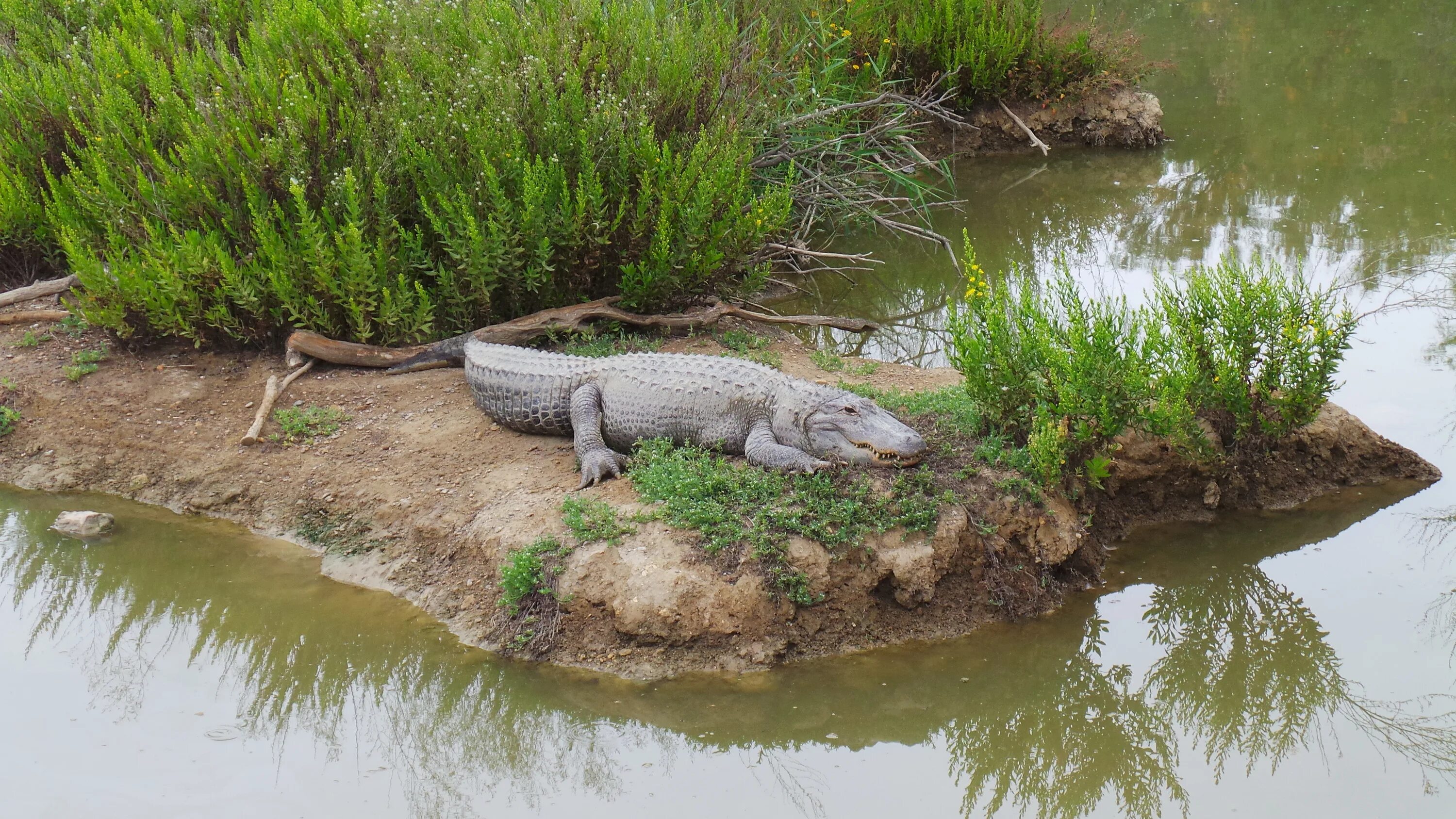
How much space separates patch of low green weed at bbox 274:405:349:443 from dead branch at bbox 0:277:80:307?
2.29m

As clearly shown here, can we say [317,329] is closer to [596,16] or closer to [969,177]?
[596,16]

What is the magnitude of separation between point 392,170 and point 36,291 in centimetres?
264

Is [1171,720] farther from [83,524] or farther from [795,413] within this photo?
[83,524]

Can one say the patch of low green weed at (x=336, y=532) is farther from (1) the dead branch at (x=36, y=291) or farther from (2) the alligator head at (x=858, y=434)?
(1) the dead branch at (x=36, y=291)

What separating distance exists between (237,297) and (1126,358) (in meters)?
4.70

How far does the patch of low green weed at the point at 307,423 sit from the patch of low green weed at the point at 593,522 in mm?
1761

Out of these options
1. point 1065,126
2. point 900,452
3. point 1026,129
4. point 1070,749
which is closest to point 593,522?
point 900,452

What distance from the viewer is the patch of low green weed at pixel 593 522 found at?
4598 mm

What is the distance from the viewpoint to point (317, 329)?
651 centimetres

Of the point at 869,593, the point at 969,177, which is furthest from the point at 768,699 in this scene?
the point at 969,177

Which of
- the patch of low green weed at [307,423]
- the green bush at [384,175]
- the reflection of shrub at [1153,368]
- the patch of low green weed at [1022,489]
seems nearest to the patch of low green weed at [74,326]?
the green bush at [384,175]

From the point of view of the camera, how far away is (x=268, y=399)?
5965mm

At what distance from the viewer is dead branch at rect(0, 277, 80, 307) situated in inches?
281

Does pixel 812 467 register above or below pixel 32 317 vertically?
above
